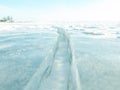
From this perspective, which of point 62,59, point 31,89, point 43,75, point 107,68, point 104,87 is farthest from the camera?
point 62,59

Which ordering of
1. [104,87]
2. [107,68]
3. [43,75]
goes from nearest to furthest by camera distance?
[104,87] < [43,75] < [107,68]

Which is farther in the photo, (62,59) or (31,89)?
(62,59)

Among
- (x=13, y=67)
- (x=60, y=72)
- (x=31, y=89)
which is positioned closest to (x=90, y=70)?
(x=60, y=72)

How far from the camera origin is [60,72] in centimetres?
394

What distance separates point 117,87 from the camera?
3.21 meters

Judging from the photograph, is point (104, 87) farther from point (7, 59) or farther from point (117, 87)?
point (7, 59)

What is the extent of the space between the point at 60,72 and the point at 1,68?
1.65 m

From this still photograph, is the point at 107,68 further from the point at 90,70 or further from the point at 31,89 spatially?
the point at 31,89

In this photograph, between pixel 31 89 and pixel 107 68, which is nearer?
pixel 31 89

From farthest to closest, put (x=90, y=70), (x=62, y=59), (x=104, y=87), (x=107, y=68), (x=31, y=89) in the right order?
(x=62, y=59)
(x=107, y=68)
(x=90, y=70)
(x=104, y=87)
(x=31, y=89)

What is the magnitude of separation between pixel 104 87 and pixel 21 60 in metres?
2.94

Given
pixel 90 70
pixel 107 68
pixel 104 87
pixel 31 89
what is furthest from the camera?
pixel 107 68

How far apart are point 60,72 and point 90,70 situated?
33.2 inches

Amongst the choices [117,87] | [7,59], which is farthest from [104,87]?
[7,59]
